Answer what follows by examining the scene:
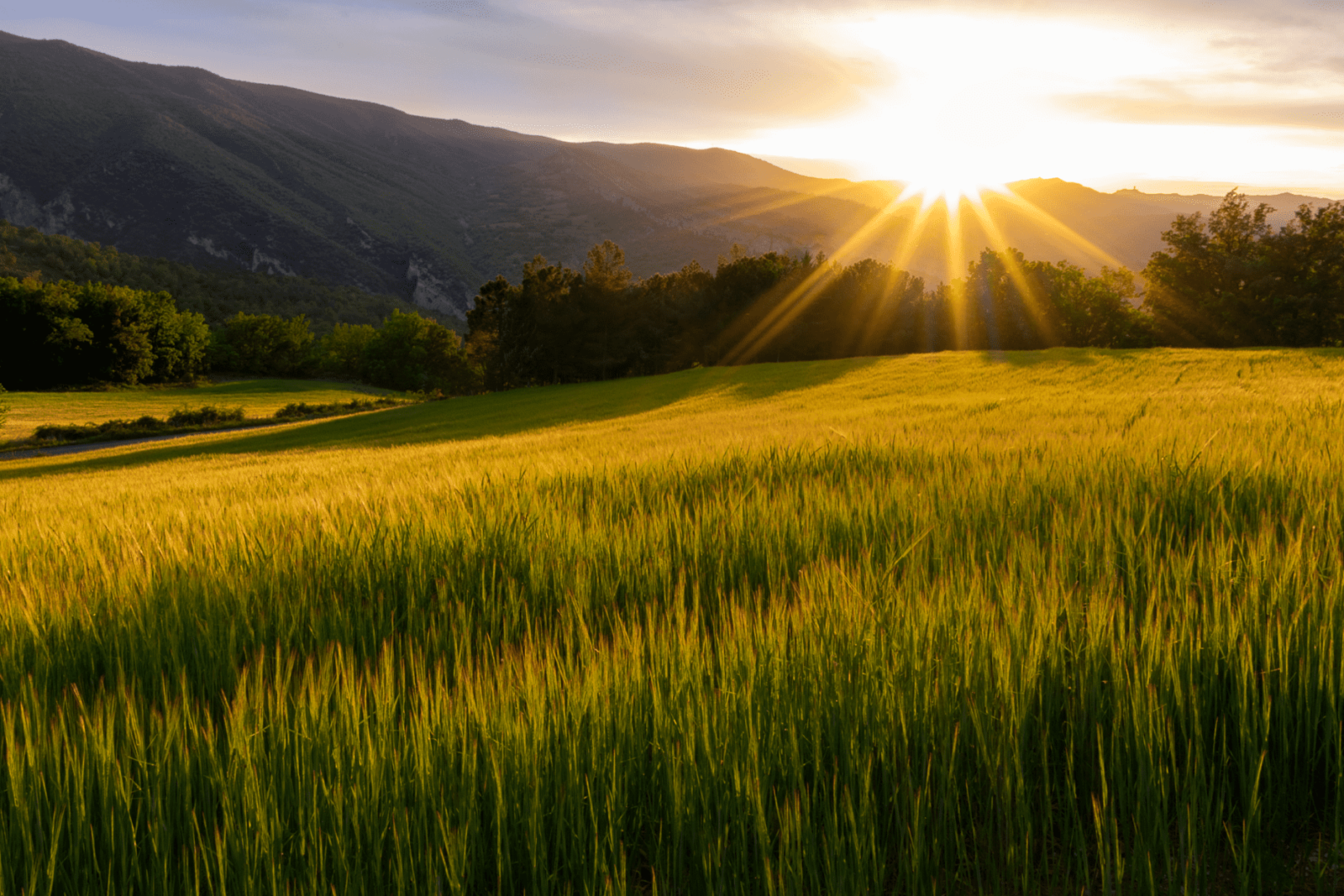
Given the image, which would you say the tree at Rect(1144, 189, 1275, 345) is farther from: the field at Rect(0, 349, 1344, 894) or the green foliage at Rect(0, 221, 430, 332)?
the green foliage at Rect(0, 221, 430, 332)

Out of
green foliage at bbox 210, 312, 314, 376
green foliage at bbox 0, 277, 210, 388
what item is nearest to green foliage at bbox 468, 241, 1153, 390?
green foliage at bbox 0, 277, 210, 388

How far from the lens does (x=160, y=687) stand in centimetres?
179

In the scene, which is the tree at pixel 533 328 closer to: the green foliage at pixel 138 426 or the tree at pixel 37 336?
the green foliage at pixel 138 426

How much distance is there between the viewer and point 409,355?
103 m

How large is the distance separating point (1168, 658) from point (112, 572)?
3.30 m

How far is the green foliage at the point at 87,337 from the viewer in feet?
245

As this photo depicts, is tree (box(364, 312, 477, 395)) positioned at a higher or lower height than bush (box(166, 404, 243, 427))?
higher

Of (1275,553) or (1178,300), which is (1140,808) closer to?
(1275,553)

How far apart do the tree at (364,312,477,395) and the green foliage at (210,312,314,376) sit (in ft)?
31.9

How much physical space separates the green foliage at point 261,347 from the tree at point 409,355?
31.9 feet

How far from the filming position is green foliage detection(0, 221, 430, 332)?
111m

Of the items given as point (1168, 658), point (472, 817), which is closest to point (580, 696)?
point (472, 817)

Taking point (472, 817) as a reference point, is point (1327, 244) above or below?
above

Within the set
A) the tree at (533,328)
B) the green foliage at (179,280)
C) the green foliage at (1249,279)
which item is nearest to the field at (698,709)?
the green foliage at (1249,279)
